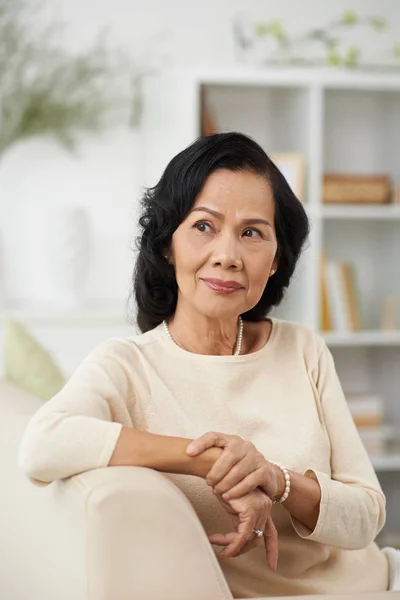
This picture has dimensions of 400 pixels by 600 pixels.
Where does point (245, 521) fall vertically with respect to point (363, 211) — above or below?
below

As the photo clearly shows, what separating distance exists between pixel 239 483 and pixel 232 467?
1.0 inches

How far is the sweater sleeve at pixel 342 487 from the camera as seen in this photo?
1479mm

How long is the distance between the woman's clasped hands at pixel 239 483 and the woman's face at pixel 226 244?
0.30 metres

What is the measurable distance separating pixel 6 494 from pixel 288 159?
2399 millimetres

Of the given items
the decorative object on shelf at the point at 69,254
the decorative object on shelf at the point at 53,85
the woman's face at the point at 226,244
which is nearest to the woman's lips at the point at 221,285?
the woman's face at the point at 226,244

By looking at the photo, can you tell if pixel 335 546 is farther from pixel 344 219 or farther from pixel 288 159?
pixel 344 219

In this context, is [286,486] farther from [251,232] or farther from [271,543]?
[251,232]

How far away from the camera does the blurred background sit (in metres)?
3.82

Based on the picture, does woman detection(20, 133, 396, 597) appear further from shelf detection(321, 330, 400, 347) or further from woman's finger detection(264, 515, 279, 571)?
shelf detection(321, 330, 400, 347)

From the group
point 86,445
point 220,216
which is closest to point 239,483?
point 86,445

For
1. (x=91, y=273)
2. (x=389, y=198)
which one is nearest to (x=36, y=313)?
(x=91, y=273)

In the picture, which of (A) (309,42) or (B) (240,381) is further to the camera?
(A) (309,42)

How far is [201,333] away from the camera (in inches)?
64.1

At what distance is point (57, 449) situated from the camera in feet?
4.18
